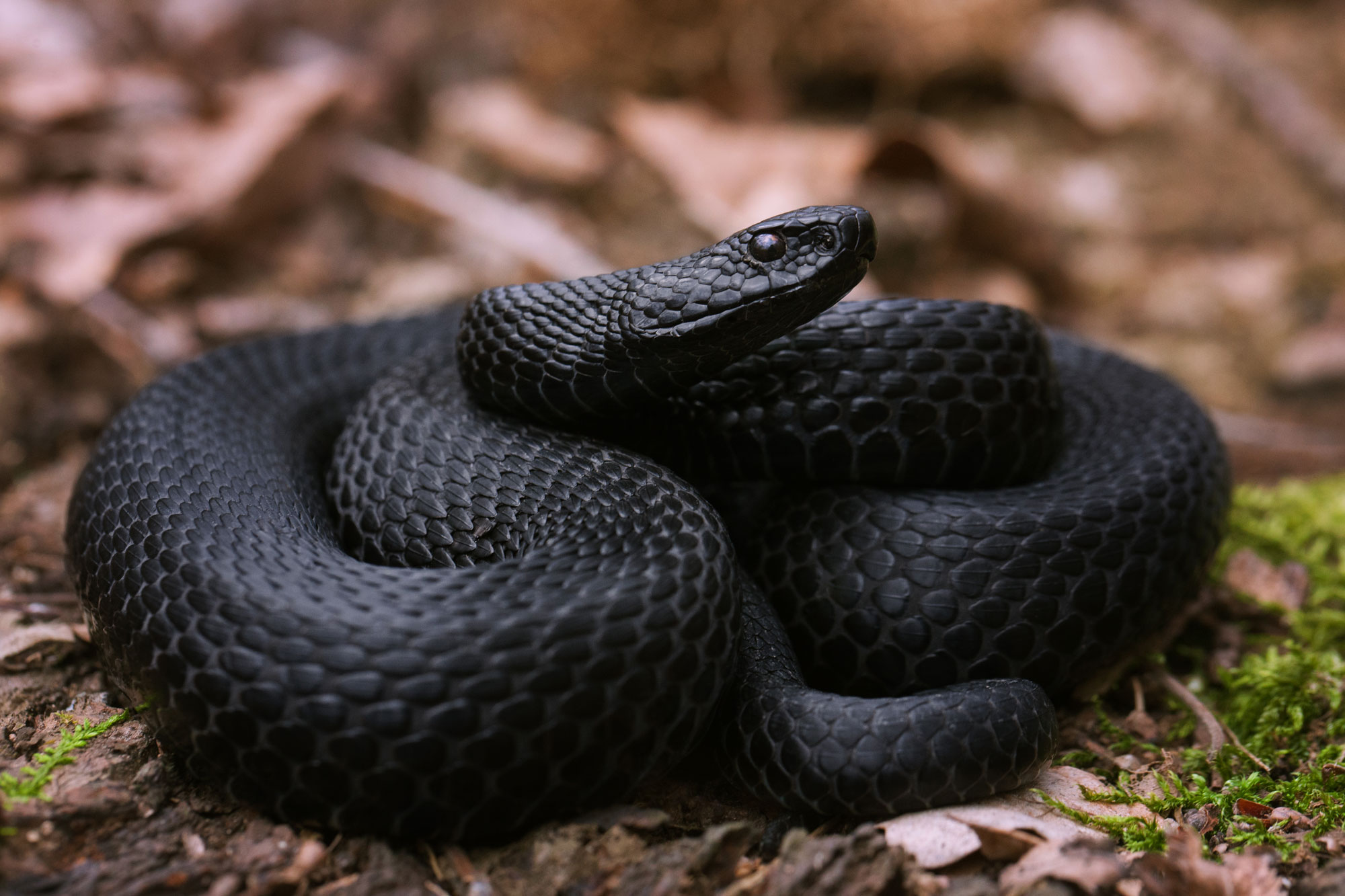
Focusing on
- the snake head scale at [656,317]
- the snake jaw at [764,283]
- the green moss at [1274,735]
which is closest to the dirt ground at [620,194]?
the green moss at [1274,735]

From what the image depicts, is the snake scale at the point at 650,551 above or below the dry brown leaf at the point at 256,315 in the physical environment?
below

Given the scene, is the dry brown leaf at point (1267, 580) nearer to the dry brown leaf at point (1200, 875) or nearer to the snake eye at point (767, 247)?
the dry brown leaf at point (1200, 875)

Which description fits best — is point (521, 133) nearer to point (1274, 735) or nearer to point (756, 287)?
point (756, 287)

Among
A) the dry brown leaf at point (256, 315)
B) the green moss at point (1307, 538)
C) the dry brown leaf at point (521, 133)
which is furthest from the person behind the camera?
A: the dry brown leaf at point (521, 133)

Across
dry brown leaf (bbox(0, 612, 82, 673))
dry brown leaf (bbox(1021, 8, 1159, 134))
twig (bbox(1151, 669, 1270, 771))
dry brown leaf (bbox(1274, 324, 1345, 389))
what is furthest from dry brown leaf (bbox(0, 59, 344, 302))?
dry brown leaf (bbox(1274, 324, 1345, 389))

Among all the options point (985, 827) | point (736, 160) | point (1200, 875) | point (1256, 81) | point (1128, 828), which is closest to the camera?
point (1200, 875)

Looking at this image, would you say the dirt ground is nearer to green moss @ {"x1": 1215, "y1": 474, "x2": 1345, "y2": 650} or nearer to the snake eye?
green moss @ {"x1": 1215, "y1": 474, "x2": 1345, "y2": 650}

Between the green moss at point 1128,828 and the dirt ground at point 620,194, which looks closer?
the green moss at point 1128,828

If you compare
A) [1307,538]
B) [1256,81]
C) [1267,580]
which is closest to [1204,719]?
[1267,580]
